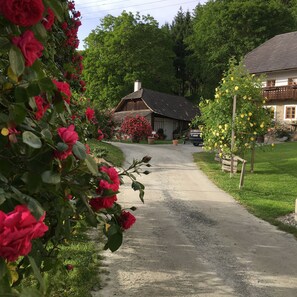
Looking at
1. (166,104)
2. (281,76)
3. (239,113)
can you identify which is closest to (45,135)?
(239,113)

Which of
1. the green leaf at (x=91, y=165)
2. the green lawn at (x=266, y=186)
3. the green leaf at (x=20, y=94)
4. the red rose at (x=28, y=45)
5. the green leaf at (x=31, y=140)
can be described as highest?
the red rose at (x=28, y=45)

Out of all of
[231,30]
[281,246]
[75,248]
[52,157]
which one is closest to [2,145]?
[52,157]

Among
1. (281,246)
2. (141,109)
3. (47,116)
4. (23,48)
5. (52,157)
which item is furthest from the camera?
(141,109)

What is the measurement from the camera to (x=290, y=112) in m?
36.8

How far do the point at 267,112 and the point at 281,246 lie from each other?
9.45 m

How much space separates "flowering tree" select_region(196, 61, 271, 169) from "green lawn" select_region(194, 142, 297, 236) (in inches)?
47.8

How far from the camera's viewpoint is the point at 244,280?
4773mm

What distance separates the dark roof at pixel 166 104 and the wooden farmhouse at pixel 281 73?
33.1 feet

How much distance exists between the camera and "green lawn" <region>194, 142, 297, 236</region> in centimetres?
880

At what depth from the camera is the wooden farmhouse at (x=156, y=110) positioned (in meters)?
44.3

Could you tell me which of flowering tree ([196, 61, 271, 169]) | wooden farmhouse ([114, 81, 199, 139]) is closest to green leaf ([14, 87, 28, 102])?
flowering tree ([196, 61, 271, 169])

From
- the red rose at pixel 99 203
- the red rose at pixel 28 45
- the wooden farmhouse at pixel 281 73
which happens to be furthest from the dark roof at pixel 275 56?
the red rose at pixel 28 45

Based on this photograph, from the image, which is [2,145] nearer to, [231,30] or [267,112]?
[267,112]

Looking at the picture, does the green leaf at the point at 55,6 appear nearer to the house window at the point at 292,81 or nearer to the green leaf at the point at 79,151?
the green leaf at the point at 79,151
